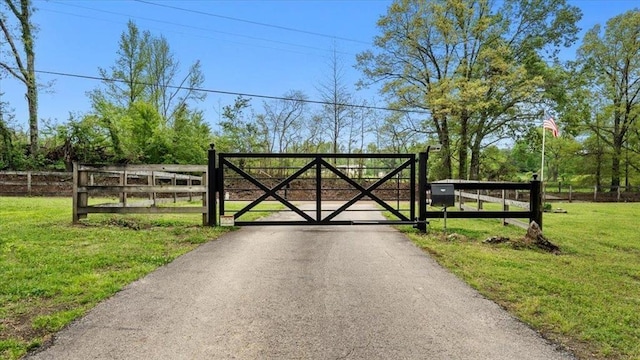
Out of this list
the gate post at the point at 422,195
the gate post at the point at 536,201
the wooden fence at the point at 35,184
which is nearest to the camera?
the gate post at the point at 536,201

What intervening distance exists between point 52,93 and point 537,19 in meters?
28.1

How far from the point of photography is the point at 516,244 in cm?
652

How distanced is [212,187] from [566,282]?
243 inches

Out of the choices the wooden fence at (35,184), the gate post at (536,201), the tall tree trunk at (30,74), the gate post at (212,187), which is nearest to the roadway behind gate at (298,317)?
the gate post at (212,187)

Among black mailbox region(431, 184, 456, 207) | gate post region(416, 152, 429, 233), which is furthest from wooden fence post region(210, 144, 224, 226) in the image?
black mailbox region(431, 184, 456, 207)

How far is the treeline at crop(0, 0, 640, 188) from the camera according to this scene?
22.4 metres

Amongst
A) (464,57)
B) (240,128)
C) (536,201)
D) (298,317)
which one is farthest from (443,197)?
(240,128)

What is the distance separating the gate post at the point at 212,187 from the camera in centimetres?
791

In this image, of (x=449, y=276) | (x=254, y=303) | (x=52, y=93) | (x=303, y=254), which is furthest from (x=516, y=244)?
(x=52, y=93)

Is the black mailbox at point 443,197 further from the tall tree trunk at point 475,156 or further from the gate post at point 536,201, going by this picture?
the tall tree trunk at point 475,156

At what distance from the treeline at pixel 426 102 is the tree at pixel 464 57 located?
0.23 ft

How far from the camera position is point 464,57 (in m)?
23.5

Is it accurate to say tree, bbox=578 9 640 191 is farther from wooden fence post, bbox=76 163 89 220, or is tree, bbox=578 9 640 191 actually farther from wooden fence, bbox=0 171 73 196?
wooden fence, bbox=0 171 73 196

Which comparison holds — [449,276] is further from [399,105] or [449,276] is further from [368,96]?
[368,96]
